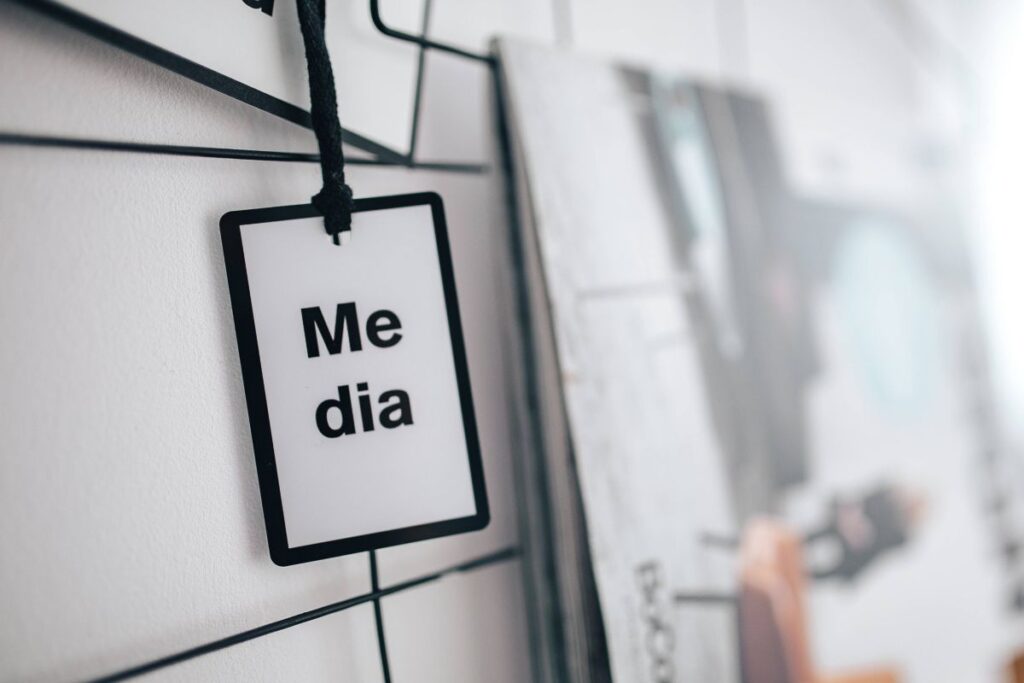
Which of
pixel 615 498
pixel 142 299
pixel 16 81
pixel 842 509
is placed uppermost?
pixel 16 81

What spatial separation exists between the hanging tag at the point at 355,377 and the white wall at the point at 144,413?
0.08 feet

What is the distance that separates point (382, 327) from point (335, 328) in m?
0.03

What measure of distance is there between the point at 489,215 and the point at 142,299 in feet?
0.81

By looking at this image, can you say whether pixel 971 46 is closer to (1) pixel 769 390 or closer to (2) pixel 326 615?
(1) pixel 769 390

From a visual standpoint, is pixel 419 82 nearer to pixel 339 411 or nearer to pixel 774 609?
pixel 339 411

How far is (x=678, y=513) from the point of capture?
57cm

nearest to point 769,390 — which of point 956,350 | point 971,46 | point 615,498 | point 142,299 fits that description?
point 615,498

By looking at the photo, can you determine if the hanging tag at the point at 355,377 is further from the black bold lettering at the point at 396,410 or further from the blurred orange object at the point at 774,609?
the blurred orange object at the point at 774,609

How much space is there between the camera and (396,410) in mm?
405

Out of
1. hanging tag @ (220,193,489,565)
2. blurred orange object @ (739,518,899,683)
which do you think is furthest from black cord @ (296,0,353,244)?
blurred orange object @ (739,518,899,683)

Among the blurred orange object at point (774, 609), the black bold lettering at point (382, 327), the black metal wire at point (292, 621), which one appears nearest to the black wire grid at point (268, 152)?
the black metal wire at point (292, 621)

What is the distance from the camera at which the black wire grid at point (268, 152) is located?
35 centimetres

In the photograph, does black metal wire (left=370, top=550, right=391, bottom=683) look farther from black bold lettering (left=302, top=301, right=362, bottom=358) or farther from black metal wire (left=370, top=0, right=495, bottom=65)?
black metal wire (left=370, top=0, right=495, bottom=65)

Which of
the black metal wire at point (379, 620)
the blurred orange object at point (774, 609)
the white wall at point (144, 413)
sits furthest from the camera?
the blurred orange object at point (774, 609)
